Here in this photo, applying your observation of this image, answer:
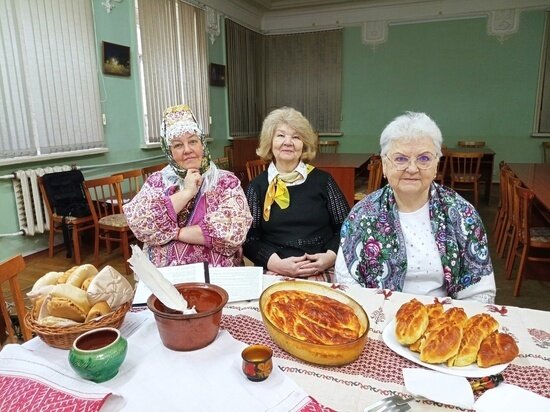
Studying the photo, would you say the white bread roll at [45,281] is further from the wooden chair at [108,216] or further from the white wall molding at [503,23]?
the white wall molding at [503,23]

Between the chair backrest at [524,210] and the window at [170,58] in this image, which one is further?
the window at [170,58]

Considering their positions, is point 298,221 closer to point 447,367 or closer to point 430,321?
point 430,321

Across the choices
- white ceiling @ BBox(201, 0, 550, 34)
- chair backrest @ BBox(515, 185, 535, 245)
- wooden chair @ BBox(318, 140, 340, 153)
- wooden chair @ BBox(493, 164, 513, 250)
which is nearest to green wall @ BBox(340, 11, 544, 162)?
white ceiling @ BBox(201, 0, 550, 34)

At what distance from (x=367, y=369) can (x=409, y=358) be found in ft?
0.33

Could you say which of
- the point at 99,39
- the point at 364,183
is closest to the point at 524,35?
the point at 364,183

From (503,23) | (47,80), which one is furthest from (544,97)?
(47,80)

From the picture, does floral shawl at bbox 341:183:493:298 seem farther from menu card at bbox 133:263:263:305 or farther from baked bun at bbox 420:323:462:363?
baked bun at bbox 420:323:462:363

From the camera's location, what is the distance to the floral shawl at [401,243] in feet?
4.40

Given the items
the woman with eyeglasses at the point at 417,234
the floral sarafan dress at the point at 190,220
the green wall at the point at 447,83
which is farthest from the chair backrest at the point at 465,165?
the floral sarafan dress at the point at 190,220

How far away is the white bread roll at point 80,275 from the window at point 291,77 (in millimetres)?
6184

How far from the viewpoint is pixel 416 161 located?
4.39ft

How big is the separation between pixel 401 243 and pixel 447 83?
6.57 meters

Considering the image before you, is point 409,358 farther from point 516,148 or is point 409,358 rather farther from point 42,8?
point 516,148

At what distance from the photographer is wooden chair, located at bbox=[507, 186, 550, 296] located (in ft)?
8.64
